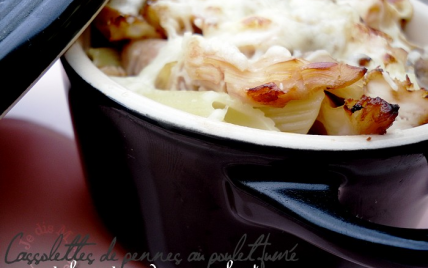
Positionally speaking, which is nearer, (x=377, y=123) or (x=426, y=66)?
(x=377, y=123)

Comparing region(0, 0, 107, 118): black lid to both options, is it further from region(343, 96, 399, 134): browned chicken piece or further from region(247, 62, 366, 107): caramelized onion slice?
Answer: region(343, 96, 399, 134): browned chicken piece

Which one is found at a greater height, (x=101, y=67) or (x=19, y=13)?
(x=19, y=13)

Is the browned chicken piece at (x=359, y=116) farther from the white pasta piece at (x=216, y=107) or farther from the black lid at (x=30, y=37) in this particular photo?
the black lid at (x=30, y=37)

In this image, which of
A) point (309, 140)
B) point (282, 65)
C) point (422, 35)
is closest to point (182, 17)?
point (282, 65)

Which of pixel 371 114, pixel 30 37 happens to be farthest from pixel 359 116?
pixel 30 37

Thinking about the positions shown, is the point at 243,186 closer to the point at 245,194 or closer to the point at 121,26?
the point at 245,194

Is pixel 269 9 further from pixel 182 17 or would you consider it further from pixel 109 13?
pixel 109 13

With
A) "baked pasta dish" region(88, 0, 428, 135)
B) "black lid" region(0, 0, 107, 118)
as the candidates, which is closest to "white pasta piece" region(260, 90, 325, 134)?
"baked pasta dish" region(88, 0, 428, 135)
